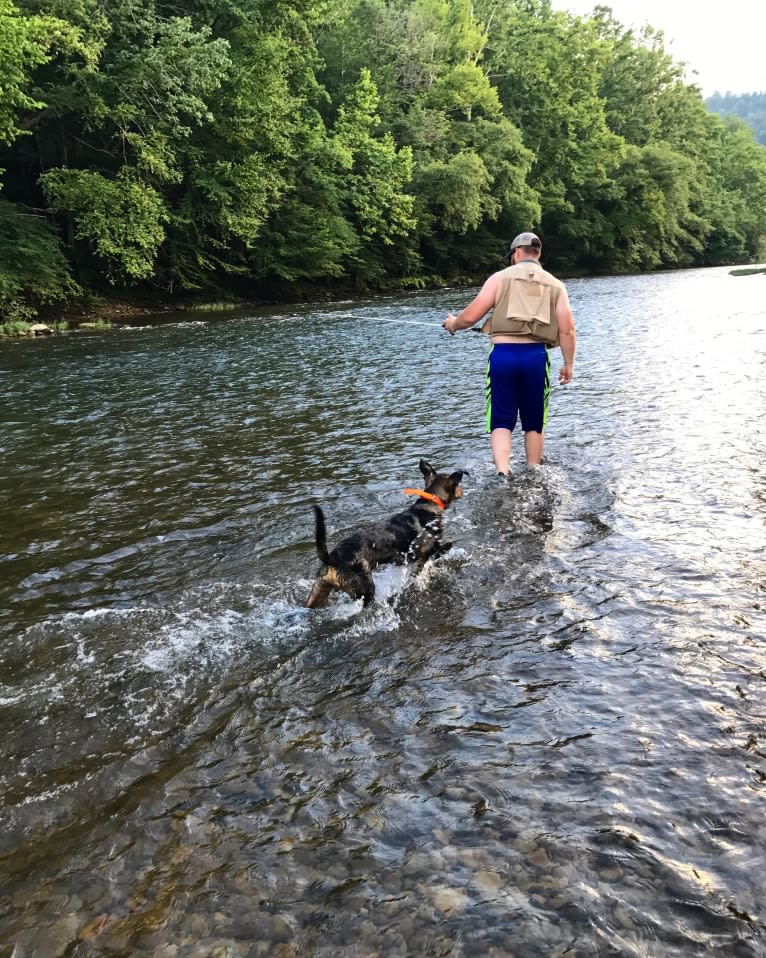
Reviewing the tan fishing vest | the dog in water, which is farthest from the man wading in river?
the dog in water

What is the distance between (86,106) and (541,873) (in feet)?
98.0

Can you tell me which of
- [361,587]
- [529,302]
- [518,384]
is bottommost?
[361,587]

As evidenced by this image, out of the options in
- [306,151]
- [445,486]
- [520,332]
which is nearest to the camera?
[445,486]

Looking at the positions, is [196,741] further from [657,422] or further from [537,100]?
[537,100]

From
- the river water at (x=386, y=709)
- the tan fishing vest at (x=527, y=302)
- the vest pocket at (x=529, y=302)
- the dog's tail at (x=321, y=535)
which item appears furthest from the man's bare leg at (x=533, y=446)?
the dog's tail at (x=321, y=535)

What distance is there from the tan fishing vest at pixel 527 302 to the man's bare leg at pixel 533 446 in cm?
113

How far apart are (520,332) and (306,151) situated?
32.6 metres

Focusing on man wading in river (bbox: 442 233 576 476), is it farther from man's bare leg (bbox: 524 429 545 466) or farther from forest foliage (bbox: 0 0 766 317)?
forest foliage (bbox: 0 0 766 317)

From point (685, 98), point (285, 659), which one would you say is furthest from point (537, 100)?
point (285, 659)

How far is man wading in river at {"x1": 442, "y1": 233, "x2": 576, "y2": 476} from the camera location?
22.4 ft

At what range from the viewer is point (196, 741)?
3.42 meters

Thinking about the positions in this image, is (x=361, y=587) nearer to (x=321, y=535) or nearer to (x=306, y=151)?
(x=321, y=535)

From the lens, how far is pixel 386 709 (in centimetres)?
363

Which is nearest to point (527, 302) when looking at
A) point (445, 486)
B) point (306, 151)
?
point (445, 486)
